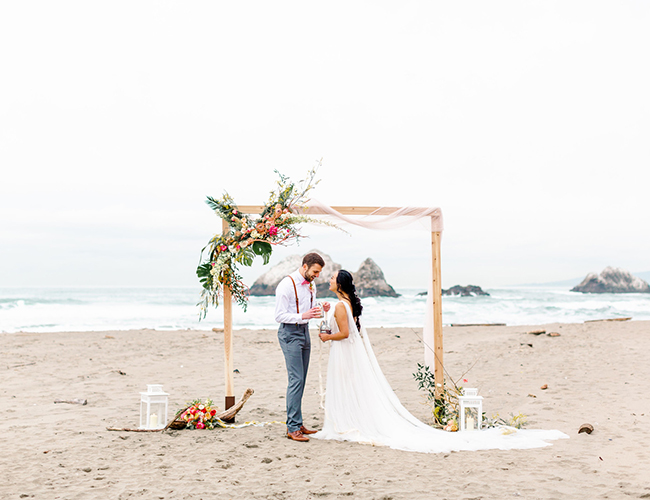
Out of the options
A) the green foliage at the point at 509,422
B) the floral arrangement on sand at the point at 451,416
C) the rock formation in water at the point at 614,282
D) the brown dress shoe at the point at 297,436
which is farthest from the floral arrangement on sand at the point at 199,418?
the rock formation in water at the point at 614,282

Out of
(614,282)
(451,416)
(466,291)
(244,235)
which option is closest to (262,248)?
(244,235)

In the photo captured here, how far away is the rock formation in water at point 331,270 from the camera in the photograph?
79.6 ft

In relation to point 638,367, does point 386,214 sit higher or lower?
higher

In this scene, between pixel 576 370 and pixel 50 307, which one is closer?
pixel 576 370

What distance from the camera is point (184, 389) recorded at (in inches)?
366

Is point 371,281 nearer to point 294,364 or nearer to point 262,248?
point 262,248

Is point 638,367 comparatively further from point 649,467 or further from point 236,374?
point 236,374

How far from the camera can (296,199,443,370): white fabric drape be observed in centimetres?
673

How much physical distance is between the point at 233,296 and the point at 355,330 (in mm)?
1708

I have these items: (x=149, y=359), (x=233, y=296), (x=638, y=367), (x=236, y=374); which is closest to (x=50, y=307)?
(x=149, y=359)

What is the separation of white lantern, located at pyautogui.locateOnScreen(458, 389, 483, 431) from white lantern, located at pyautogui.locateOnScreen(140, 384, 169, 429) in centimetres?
343

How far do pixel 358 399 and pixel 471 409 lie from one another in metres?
1.40

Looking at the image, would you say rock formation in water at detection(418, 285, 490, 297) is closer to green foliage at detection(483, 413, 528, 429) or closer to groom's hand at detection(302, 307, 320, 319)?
green foliage at detection(483, 413, 528, 429)

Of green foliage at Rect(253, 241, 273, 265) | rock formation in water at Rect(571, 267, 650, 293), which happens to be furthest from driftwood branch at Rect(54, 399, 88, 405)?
rock formation in water at Rect(571, 267, 650, 293)
